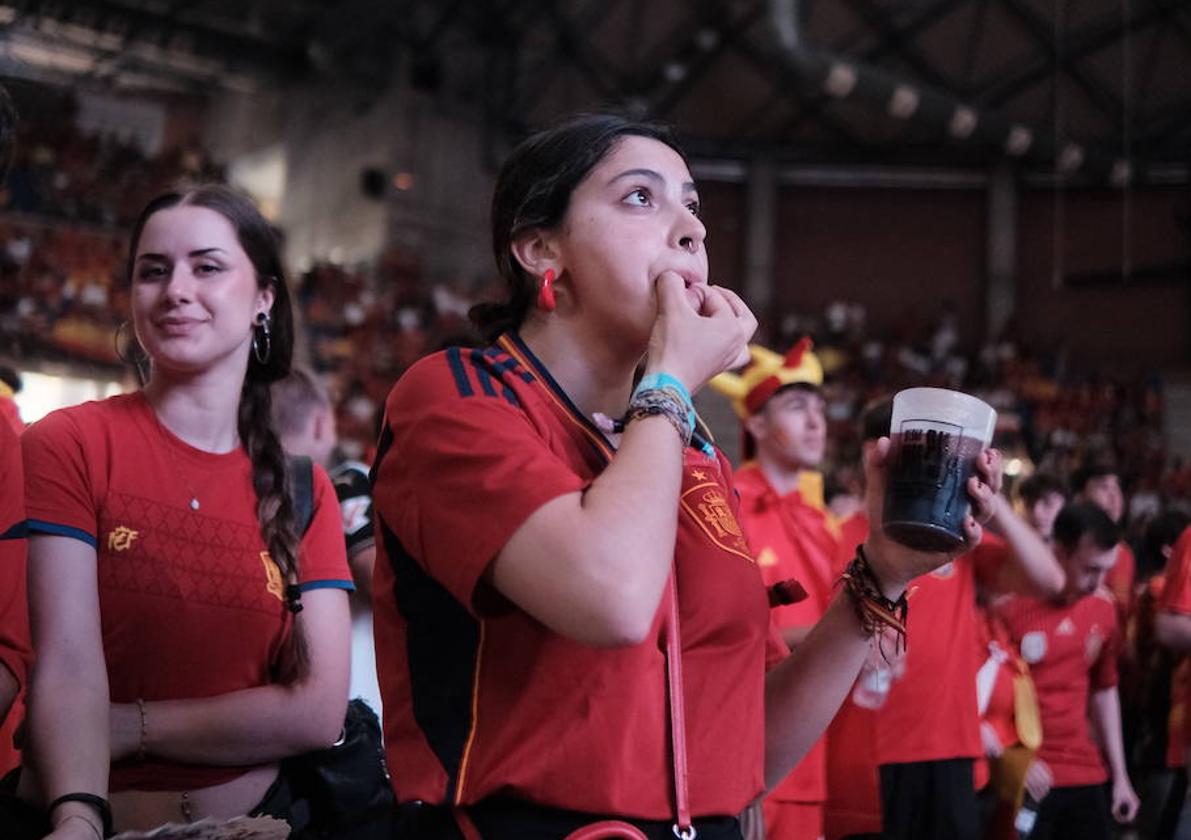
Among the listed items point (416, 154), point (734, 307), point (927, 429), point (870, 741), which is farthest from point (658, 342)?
point (416, 154)

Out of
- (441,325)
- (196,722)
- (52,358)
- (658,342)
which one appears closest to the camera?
(658,342)

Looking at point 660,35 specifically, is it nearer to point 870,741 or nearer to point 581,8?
point 581,8

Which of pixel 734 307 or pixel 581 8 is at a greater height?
pixel 581 8

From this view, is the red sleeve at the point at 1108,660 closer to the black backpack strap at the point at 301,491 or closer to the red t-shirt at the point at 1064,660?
the red t-shirt at the point at 1064,660

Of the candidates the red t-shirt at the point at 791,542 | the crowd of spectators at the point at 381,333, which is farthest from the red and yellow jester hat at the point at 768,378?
the crowd of spectators at the point at 381,333

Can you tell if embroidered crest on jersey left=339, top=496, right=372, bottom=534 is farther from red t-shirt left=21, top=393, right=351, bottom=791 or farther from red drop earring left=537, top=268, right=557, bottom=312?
red drop earring left=537, top=268, right=557, bottom=312

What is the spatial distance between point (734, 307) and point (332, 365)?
47.5 feet

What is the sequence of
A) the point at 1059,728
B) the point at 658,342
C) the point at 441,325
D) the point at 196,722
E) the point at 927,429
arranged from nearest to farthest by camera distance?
1. the point at 658,342
2. the point at 927,429
3. the point at 196,722
4. the point at 1059,728
5. the point at 441,325

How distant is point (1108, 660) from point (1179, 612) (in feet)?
2.65

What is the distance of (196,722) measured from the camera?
2113 millimetres

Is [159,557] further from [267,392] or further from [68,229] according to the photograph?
[68,229]

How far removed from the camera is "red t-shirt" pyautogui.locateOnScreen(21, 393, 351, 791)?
213 centimetres

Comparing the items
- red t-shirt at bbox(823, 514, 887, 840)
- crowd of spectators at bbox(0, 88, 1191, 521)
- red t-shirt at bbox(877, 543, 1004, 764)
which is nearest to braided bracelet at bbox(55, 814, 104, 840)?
red t-shirt at bbox(823, 514, 887, 840)

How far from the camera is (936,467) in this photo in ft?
5.53
